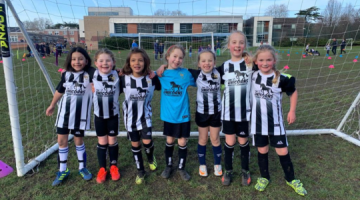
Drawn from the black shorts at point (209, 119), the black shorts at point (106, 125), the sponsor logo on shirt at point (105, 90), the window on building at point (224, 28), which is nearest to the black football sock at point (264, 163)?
the black shorts at point (209, 119)

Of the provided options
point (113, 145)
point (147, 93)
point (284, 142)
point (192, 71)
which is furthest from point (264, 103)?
point (113, 145)

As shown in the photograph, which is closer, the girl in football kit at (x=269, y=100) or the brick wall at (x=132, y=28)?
the girl in football kit at (x=269, y=100)

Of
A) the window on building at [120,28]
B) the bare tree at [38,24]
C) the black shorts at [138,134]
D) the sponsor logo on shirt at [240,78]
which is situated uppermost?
the window on building at [120,28]

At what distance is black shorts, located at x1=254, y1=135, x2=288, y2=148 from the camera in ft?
8.20

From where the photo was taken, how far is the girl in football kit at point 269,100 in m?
2.46

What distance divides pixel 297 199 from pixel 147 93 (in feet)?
6.49

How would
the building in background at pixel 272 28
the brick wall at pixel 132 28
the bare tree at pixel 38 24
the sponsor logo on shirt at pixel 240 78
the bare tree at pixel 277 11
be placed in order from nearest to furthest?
the sponsor logo on shirt at pixel 240 78 < the bare tree at pixel 38 24 < the bare tree at pixel 277 11 < the building in background at pixel 272 28 < the brick wall at pixel 132 28

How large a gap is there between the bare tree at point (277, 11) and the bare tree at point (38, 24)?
3.20 m

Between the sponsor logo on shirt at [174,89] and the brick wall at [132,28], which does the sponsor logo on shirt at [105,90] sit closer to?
the sponsor logo on shirt at [174,89]

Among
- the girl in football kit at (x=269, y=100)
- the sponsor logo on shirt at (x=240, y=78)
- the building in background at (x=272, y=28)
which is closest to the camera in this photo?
the girl in football kit at (x=269, y=100)

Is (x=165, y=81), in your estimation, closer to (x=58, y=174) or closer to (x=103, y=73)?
(x=103, y=73)

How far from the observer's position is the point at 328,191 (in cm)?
260

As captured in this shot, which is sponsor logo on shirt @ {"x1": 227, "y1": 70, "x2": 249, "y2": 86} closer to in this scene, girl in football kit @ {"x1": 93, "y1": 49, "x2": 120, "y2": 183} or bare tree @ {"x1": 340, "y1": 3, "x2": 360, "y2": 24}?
girl in football kit @ {"x1": 93, "y1": 49, "x2": 120, "y2": 183}

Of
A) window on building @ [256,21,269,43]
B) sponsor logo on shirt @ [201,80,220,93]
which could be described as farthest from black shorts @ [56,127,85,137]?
window on building @ [256,21,269,43]
